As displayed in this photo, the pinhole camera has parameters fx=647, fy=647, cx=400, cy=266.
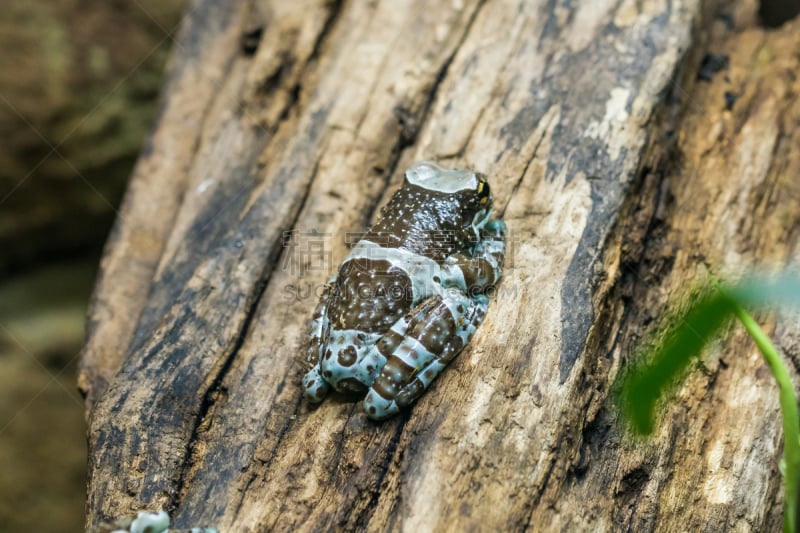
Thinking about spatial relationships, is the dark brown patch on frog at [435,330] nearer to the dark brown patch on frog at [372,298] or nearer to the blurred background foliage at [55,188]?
the dark brown patch on frog at [372,298]

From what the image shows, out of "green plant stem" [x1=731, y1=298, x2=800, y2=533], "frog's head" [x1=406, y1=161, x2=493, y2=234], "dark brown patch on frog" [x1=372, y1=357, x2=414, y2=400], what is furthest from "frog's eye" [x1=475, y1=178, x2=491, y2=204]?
"green plant stem" [x1=731, y1=298, x2=800, y2=533]

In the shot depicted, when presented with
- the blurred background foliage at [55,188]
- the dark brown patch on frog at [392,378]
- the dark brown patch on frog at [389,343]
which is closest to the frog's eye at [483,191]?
the dark brown patch on frog at [389,343]

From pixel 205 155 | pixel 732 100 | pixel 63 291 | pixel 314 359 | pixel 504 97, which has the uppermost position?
pixel 732 100

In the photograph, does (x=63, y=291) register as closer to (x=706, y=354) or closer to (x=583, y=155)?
(x=583, y=155)

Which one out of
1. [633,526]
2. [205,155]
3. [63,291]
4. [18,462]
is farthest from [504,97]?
[18,462]

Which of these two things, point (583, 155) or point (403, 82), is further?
point (403, 82)

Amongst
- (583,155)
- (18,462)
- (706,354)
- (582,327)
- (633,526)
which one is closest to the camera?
(633,526)
